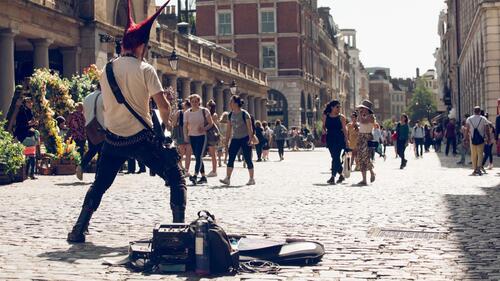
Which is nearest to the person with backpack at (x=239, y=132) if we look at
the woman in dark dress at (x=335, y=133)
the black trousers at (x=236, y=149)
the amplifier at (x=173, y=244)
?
the black trousers at (x=236, y=149)

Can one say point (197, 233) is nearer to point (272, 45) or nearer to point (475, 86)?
point (475, 86)

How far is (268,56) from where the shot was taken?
233 ft

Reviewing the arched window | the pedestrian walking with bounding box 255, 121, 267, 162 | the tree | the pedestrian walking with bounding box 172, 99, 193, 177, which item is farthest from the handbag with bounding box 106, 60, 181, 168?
the tree

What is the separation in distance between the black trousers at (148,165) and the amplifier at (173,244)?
4.08 ft

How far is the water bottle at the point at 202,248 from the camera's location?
549 centimetres

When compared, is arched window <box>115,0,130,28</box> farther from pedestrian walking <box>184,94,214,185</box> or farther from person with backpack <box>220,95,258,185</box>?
person with backpack <box>220,95,258,185</box>

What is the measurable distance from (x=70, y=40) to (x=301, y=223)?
19.5 meters

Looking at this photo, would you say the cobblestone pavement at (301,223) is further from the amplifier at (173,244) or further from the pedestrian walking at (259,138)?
the pedestrian walking at (259,138)

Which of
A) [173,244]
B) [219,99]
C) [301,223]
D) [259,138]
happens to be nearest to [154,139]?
[173,244]

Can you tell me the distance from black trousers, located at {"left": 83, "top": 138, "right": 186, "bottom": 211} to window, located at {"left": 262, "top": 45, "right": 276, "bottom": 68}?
6409 centimetres

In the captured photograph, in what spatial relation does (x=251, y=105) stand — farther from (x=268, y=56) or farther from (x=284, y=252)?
(x=284, y=252)

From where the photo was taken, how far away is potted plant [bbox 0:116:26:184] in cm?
1563

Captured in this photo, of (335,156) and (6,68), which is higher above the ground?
(6,68)

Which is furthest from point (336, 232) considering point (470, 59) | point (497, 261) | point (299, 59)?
point (299, 59)
